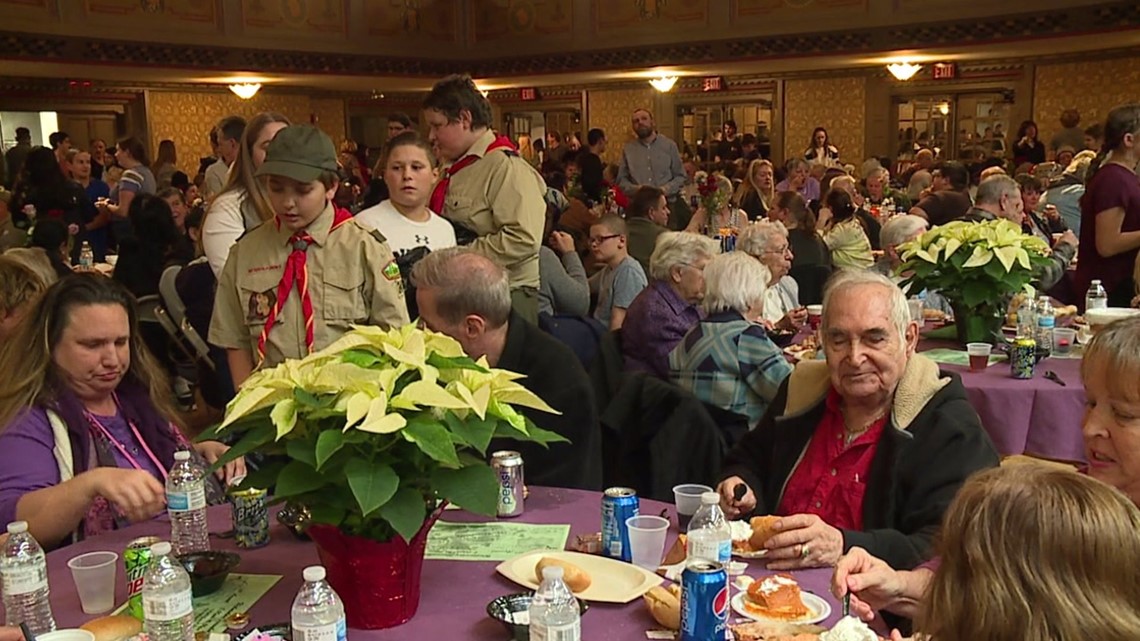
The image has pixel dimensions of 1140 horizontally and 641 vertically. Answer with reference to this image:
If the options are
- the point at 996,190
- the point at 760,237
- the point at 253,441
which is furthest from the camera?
the point at 996,190

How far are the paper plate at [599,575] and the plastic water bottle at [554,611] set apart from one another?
291 mm

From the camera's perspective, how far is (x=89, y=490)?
214 centimetres

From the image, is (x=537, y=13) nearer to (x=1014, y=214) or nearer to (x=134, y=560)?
(x=1014, y=214)

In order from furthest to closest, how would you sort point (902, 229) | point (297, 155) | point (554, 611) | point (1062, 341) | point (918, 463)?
point (902, 229) → point (1062, 341) → point (297, 155) → point (918, 463) → point (554, 611)

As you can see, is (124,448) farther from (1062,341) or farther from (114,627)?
(1062,341)

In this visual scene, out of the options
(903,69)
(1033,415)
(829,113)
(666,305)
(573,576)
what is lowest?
(1033,415)

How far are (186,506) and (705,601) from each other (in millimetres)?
1159

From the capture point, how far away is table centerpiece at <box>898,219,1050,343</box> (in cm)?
380

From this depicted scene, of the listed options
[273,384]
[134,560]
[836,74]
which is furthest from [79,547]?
[836,74]

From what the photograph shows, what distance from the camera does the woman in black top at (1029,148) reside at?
12.6 meters

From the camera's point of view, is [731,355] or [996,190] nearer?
[731,355]

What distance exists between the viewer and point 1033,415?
11.6 feet

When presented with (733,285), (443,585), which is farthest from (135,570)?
(733,285)

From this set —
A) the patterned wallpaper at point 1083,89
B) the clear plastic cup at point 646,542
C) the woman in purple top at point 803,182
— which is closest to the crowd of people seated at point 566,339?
the clear plastic cup at point 646,542
